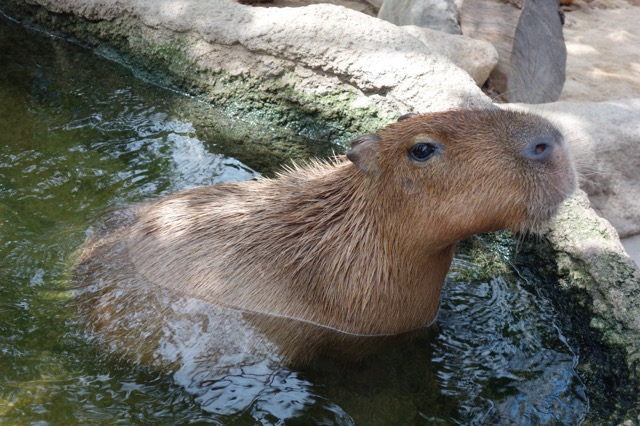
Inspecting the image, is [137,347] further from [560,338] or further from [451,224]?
[560,338]

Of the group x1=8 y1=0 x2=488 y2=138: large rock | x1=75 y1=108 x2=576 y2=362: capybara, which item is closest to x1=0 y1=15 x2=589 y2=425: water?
x1=75 y1=108 x2=576 y2=362: capybara

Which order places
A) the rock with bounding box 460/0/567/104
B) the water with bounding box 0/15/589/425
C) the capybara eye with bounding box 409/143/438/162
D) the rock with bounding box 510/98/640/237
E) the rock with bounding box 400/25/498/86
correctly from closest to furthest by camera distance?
the capybara eye with bounding box 409/143/438/162 → the water with bounding box 0/15/589/425 → the rock with bounding box 510/98/640/237 → the rock with bounding box 400/25/498/86 → the rock with bounding box 460/0/567/104

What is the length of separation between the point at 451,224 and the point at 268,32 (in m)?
2.87

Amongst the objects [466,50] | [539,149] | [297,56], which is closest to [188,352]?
[539,149]

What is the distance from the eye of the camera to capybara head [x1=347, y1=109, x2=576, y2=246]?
10.6 ft

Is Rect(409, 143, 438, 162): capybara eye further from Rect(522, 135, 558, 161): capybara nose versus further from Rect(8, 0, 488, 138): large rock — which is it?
Rect(8, 0, 488, 138): large rock

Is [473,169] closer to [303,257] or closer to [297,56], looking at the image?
[303,257]

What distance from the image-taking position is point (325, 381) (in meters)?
3.71

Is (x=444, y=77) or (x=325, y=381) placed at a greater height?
(x=444, y=77)

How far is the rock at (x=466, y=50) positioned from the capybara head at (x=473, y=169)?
9.08 ft

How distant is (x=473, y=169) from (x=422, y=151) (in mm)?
246

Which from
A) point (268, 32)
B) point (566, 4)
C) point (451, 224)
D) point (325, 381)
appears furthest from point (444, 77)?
point (566, 4)

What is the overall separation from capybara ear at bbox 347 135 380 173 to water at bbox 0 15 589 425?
3.23 feet

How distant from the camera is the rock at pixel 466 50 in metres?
6.06
